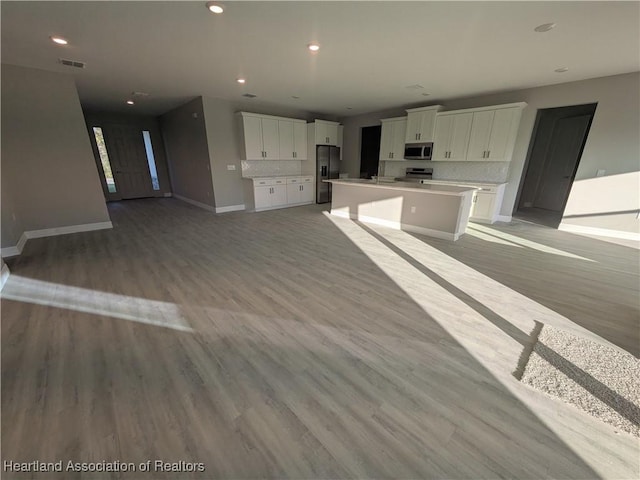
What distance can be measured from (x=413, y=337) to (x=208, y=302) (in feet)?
6.32

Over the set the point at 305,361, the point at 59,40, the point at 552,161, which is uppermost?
the point at 59,40

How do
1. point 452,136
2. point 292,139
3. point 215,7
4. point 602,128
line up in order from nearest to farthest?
point 215,7, point 602,128, point 452,136, point 292,139

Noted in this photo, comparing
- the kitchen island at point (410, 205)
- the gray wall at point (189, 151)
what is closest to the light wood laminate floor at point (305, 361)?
the kitchen island at point (410, 205)

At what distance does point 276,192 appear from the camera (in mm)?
6902

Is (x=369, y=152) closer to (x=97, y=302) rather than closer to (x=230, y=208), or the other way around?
(x=230, y=208)

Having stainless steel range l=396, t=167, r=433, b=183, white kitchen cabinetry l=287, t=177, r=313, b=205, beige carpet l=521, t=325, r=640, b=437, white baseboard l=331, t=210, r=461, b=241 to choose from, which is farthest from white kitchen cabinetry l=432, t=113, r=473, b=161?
beige carpet l=521, t=325, r=640, b=437

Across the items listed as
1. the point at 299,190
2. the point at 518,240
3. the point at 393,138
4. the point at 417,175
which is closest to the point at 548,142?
the point at 417,175

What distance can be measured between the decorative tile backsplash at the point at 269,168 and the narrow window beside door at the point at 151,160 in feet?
14.2

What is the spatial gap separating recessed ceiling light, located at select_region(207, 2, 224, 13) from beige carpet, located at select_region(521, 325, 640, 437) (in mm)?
3830

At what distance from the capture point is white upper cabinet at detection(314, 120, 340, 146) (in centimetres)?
729

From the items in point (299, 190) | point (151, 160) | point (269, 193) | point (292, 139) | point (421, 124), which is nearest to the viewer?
point (421, 124)

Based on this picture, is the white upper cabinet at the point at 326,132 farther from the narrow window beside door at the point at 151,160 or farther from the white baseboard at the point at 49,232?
the narrow window beside door at the point at 151,160

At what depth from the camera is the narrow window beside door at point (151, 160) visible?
8.54m

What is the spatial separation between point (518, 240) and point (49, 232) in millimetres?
8372
